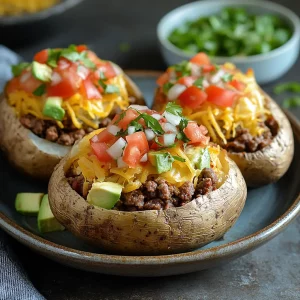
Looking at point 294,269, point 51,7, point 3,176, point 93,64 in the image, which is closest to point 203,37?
point 51,7

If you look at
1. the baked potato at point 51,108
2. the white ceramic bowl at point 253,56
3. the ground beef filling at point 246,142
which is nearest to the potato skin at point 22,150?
the baked potato at point 51,108

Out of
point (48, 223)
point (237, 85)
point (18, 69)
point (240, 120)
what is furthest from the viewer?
point (18, 69)

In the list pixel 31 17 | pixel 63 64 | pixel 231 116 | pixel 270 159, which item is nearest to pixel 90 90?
pixel 63 64

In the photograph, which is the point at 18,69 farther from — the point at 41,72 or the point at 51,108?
the point at 51,108

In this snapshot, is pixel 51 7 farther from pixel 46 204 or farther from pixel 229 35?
pixel 46 204

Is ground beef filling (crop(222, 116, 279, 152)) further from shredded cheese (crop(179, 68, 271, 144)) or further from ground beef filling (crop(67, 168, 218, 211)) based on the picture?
ground beef filling (crop(67, 168, 218, 211))

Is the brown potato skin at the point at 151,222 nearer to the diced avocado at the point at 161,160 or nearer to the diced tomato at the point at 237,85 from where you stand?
the diced avocado at the point at 161,160
